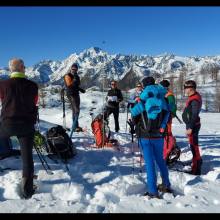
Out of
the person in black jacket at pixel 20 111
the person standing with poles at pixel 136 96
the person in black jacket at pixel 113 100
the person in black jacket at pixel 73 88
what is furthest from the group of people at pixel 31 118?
the person in black jacket at pixel 113 100

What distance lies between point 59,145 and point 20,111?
2.65m

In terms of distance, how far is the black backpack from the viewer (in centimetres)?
880

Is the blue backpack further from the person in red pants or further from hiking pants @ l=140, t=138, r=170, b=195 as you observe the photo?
the person in red pants

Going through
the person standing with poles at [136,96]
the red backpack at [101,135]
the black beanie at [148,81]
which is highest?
the black beanie at [148,81]

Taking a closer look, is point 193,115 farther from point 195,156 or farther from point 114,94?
point 114,94

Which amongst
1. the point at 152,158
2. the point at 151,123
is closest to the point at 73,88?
the point at 151,123

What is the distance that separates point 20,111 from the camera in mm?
6379

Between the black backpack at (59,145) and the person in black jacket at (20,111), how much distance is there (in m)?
2.26

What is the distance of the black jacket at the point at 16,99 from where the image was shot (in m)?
6.31

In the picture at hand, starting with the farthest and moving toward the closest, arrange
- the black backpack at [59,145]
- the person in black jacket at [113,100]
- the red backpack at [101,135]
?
the person in black jacket at [113,100]
the red backpack at [101,135]
the black backpack at [59,145]

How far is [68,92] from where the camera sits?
1216 centimetres

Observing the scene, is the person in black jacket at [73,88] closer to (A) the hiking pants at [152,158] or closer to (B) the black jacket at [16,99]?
(B) the black jacket at [16,99]

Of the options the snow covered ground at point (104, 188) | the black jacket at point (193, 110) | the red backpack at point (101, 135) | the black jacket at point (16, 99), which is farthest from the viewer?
the red backpack at point (101, 135)

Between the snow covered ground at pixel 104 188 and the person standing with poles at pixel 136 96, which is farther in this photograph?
the person standing with poles at pixel 136 96
